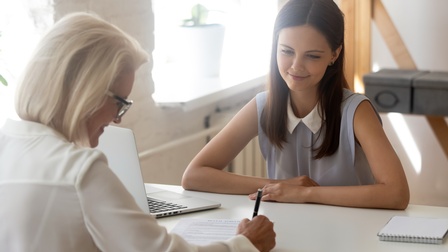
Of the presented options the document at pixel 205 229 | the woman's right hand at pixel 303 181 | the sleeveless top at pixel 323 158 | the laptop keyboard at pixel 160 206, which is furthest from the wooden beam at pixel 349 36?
the document at pixel 205 229

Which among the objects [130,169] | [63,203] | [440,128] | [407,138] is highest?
[63,203]

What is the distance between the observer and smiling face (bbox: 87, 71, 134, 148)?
162cm

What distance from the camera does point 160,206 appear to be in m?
2.39

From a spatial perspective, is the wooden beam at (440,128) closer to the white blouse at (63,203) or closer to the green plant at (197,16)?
the green plant at (197,16)

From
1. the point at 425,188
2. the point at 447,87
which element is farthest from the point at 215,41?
the point at 425,188

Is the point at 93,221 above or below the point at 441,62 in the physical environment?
above

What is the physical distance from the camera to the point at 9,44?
9.84 feet

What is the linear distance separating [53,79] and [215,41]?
8.49 ft

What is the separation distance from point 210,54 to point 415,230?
225 cm

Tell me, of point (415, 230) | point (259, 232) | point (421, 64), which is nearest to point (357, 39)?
point (421, 64)

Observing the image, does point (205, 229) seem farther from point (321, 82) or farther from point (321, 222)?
point (321, 82)

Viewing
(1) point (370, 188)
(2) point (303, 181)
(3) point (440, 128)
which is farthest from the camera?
(3) point (440, 128)

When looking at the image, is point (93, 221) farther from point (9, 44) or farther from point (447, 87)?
point (447, 87)

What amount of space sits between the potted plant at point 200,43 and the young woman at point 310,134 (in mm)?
1352
